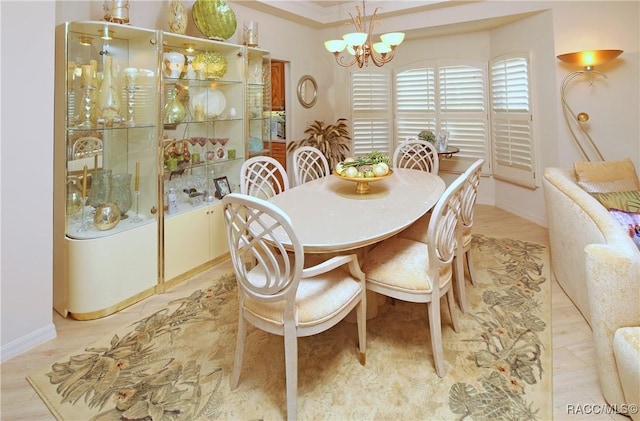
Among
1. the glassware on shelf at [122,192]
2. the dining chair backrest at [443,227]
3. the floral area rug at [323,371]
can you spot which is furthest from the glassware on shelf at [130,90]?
the dining chair backrest at [443,227]

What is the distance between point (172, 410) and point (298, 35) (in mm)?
4763

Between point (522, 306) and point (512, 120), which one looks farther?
point (512, 120)

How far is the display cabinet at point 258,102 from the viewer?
12.8 ft

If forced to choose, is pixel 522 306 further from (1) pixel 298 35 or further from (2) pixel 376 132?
(1) pixel 298 35

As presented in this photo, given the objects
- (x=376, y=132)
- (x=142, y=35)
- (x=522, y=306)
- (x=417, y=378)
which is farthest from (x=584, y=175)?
(x=142, y=35)

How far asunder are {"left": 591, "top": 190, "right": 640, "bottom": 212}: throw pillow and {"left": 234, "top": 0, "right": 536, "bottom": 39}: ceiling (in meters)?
2.83

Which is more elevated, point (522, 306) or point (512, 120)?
point (512, 120)

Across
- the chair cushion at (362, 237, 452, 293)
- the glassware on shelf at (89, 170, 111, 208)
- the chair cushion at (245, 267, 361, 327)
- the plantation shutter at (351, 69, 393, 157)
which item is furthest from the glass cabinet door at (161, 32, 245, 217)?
the plantation shutter at (351, 69, 393, 157)

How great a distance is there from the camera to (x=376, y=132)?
5965 millimetres

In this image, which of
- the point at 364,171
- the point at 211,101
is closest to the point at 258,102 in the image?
the point at 211,101

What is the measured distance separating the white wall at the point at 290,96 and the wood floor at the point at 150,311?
0.46 feet

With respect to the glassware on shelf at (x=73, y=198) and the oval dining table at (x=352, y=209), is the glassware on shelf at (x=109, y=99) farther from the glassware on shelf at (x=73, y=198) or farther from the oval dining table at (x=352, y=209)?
the oval dining table at (x=352, y=209)

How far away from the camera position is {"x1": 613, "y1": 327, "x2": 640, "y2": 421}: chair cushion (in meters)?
1.53

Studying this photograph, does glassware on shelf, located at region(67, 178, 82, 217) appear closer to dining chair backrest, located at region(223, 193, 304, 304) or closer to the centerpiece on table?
dining chair backrest, located at region(223, 193, 304, 304)
